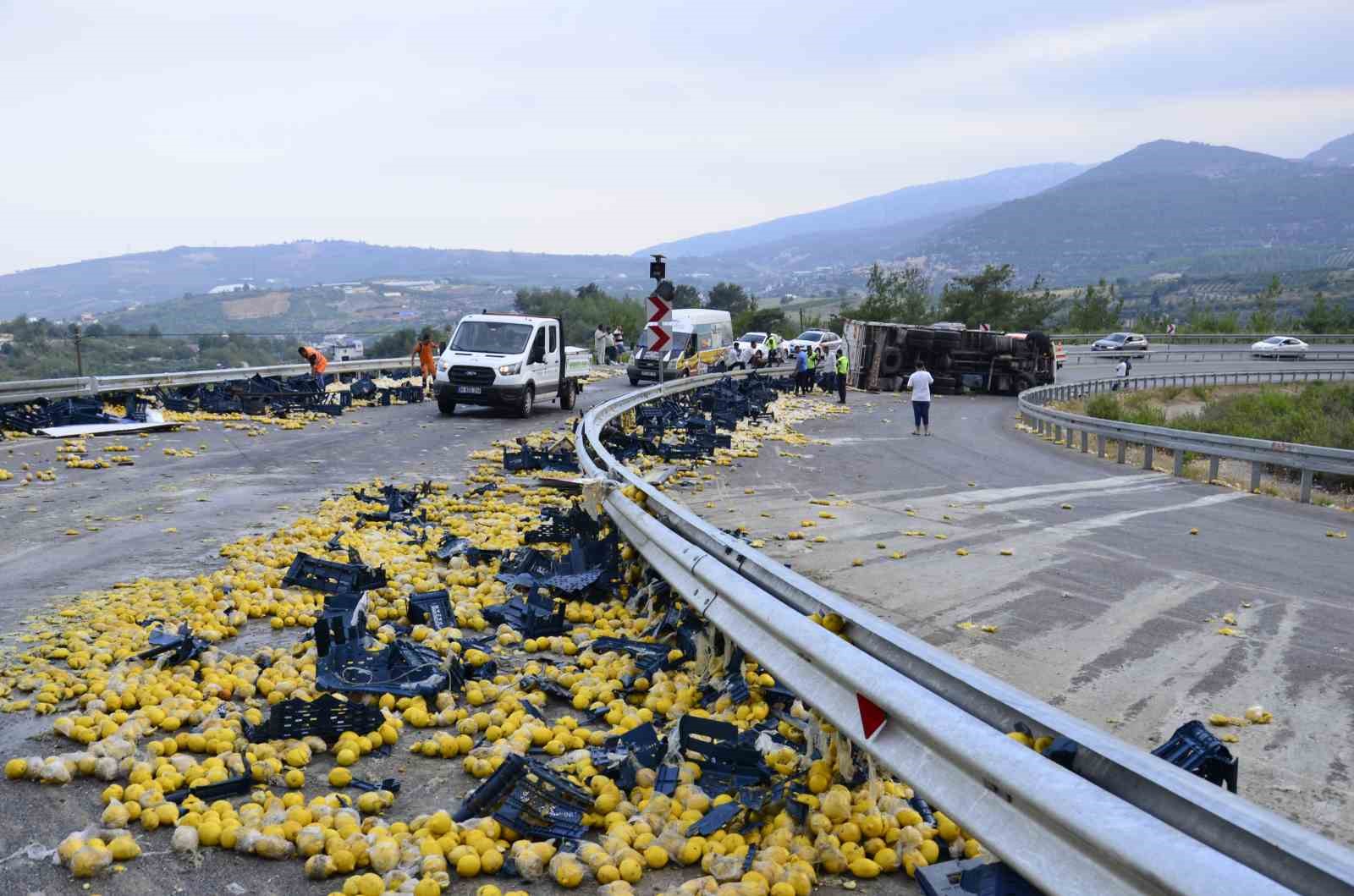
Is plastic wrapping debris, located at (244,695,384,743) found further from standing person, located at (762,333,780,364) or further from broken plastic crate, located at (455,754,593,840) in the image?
standing person, located at (762,333,780,364)

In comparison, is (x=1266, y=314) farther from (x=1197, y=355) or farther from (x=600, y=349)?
(x=600, y=349)

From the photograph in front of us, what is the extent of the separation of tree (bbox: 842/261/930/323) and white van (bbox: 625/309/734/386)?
44.6 meters

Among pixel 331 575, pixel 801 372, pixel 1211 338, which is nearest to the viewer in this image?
pixel 331 575

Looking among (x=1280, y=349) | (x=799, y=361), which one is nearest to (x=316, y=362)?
(x=799, y=361)

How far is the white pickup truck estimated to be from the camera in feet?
79.9

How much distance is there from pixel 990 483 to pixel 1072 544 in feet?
18.0

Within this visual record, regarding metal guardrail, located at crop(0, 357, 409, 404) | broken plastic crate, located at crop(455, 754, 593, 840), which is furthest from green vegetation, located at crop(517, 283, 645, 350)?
broken plastic crate, located at crop(455, 754, 593, 840)

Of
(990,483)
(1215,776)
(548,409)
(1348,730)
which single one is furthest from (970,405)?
(1215,776)

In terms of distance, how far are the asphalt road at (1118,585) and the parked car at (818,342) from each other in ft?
90.7

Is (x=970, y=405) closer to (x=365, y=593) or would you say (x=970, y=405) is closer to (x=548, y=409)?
(x=548, y=409)

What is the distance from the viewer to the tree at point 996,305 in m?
89.3

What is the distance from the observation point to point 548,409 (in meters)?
27.3

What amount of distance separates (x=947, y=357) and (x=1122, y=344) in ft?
111

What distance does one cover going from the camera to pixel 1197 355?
69.5m
